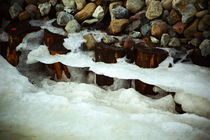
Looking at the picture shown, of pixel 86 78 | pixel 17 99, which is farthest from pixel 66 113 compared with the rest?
pixel 86 78

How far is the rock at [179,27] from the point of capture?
241 cm

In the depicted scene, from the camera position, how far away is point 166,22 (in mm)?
2615

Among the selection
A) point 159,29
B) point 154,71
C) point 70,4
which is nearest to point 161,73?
point 154,71

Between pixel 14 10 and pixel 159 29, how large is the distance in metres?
2.39

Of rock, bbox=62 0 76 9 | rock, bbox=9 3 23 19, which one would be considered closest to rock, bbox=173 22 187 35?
rock, bbox=62 0 76 9

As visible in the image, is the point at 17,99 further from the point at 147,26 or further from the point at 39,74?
the point at 147,26

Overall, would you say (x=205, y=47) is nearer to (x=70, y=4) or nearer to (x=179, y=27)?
(x=179, y=27)

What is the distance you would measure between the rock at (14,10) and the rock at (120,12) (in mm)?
1682

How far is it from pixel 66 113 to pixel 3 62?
1611 millimetres

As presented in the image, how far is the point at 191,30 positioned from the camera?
2346 mm

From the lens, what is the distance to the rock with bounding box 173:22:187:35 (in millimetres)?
2406

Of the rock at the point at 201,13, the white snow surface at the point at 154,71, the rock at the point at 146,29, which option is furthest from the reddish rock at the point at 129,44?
the rock at the point at 201,13

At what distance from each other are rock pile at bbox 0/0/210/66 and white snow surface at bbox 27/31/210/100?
0.63 ft

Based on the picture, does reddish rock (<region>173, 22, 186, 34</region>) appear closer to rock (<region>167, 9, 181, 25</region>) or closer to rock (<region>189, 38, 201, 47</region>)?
rock (<region>167, 9, 181, 25</region>)
